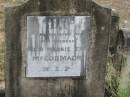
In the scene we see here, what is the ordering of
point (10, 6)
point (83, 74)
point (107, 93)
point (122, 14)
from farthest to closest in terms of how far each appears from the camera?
point (122, 14), point (107, 93), point (83, 74), point (10, 6)

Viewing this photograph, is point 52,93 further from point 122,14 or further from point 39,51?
point 122,14

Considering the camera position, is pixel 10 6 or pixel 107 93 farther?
pixel 107 93

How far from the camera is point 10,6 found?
4.39 metres

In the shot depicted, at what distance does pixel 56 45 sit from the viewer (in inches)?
179

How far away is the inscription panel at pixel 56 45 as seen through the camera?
14.6 ft

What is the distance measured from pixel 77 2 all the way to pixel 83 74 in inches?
30.4

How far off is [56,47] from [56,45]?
2 cm

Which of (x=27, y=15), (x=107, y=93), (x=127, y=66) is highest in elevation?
(x=27, y=15)

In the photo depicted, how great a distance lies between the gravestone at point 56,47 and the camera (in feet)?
14.6

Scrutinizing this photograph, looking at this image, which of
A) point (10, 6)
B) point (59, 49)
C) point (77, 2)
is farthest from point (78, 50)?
point (10, 6)

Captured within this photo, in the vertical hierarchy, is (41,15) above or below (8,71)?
above

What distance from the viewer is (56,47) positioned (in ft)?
14.9

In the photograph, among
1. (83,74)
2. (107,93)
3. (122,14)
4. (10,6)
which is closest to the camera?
(10,6)

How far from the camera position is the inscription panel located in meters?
4.46
